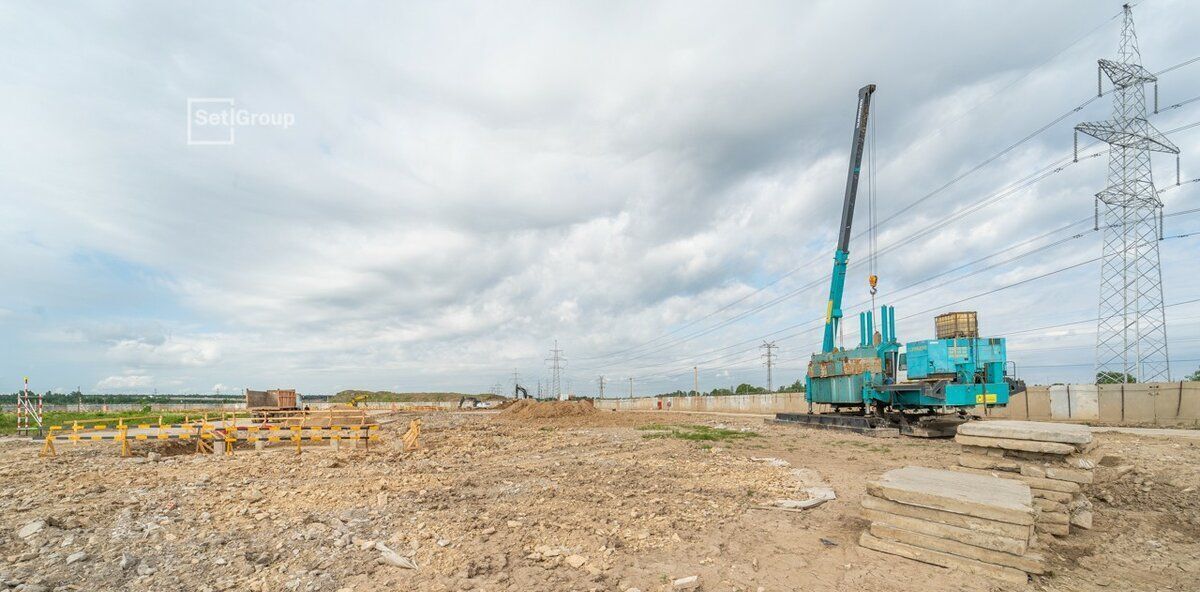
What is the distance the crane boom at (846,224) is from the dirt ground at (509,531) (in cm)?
1437

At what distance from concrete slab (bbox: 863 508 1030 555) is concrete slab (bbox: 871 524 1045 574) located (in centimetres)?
4

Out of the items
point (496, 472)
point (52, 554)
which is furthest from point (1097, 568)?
point (52, 554)

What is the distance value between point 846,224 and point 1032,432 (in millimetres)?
20179

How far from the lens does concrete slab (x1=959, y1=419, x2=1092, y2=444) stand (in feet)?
26.8

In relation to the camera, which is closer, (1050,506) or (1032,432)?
(1050,506)

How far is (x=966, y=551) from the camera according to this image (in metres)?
6.18

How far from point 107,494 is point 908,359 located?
22517mm

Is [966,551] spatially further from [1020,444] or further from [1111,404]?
[1111,404]

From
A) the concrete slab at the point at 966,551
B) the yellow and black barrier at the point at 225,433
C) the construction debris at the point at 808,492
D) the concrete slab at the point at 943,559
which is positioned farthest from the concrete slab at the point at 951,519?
the yellow and black barrier at the point at 225,433

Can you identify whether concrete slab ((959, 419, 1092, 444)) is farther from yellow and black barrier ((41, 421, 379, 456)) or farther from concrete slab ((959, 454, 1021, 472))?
yellow and black barrier ((41, 421, 379, 456))

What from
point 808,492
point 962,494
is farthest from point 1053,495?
point 808,492

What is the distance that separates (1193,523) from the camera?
8.23 metres

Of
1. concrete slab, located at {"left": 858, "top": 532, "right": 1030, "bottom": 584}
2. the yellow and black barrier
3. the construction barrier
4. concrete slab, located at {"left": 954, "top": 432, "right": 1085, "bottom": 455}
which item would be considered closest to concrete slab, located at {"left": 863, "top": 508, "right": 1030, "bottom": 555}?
concrete slab, located at {"left": 858, "top": 532, "right": 1030, "bottom": 584}

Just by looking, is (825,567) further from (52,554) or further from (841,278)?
(841,278)
